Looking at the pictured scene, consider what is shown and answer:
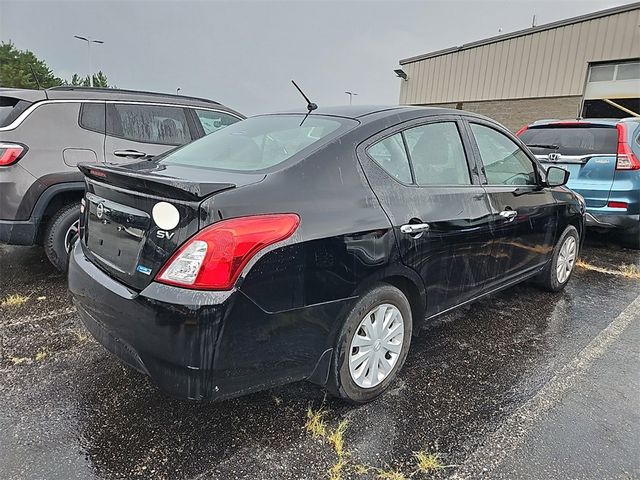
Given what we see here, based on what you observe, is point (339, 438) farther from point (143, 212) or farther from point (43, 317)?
point (43, 317)

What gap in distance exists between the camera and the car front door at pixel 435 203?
228cm

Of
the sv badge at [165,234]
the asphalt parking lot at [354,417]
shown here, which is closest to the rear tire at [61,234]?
the asphalt parking lot at [354,417]

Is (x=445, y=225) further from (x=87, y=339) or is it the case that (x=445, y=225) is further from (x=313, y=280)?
(x=87, y=339)

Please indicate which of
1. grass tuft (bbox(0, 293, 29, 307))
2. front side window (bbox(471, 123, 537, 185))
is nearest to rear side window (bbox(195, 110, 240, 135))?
grass tuft (bbox(0, 293, 29, 307))

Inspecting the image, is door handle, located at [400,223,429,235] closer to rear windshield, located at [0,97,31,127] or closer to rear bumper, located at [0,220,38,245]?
rear bumper, located at [0,220,38,245]

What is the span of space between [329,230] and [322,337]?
490 mm

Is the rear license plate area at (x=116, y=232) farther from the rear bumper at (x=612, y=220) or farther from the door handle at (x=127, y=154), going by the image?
the rear bumper at (x=612, y=220)

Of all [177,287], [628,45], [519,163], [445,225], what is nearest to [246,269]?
[177,287]

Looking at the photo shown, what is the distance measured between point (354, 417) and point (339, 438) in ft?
0.59

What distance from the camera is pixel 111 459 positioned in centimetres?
186

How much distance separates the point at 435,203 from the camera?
2.49m

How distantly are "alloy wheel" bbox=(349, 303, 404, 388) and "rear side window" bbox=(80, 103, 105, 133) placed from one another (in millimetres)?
3281

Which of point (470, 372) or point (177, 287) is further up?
point (177, 287)

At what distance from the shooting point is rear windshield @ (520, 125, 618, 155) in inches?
205
